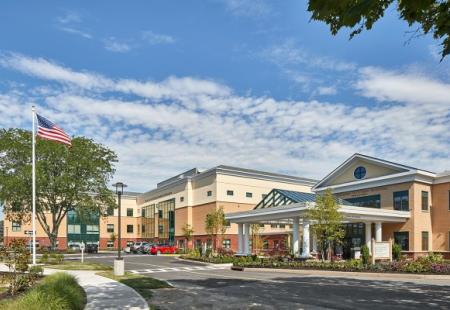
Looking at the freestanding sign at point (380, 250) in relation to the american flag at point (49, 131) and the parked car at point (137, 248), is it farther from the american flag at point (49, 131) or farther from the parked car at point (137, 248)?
the parked car at point (137, 248)

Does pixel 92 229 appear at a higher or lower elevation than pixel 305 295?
lower

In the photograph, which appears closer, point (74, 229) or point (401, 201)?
point (401, 201)

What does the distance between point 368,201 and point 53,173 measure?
30.8 meters

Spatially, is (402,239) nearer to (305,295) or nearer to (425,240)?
(425,240)

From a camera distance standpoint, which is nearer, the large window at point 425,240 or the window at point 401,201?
the large window at point 425,240

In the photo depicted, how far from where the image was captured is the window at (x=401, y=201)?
129ft

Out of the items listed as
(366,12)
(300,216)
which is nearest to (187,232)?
(300,216)

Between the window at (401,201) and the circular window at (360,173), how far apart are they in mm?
4123

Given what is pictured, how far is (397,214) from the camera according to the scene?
3828 centimetres

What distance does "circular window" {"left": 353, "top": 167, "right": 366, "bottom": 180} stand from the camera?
1726 inches

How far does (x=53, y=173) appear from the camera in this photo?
1895 inches

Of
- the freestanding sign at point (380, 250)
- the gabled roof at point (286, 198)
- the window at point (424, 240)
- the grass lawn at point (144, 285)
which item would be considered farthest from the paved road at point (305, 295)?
the gabled roof at point (286, 198)

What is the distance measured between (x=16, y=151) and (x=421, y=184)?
37861 mm

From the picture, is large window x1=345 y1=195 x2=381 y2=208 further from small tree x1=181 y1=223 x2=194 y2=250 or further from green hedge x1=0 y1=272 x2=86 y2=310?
green hedge x1=0 y1=272 x2=86 y2=310
